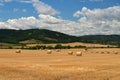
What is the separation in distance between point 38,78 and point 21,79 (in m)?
1.38

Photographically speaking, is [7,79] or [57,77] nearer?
[7,79]

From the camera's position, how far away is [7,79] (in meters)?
22.0

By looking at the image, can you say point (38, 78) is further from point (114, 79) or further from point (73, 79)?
point (114, 79)

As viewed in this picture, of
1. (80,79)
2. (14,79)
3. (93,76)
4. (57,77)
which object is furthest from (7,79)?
(93,76)

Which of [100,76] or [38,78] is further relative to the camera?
[100,76]

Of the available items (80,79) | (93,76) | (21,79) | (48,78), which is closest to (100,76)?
(93,76)

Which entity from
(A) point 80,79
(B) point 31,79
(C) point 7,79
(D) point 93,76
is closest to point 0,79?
(C) point 7,79

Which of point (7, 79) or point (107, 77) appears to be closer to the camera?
point (7, 79)

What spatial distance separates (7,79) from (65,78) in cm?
441

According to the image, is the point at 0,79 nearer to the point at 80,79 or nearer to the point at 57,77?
the point at 57,77

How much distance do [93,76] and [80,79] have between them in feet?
6.82

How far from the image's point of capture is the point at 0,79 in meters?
22.0

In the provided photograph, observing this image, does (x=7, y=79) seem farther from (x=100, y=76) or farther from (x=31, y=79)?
(x=100, y=76)

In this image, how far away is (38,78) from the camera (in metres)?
22.8
